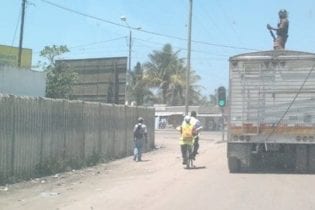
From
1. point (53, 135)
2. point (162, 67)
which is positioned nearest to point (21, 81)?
point (53, 135)

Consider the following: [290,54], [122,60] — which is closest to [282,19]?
[290,54]

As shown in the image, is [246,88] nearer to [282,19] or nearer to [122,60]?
[282,19]

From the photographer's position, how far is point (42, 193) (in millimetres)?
15383

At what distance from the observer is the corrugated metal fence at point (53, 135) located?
16.7 metres

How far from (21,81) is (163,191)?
16342 mm

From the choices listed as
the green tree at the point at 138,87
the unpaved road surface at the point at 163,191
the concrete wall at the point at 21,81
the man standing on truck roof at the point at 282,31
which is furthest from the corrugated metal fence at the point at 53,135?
the green tree at the point at 138,87

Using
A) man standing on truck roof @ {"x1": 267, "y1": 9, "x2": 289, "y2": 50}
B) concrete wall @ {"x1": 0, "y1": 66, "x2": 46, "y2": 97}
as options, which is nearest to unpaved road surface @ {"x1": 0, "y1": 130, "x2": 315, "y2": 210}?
man standing on truck roof @ {"x1": 267, "y1": 9, "x2": 289, "y2": 50}

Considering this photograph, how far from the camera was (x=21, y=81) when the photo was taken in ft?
98.1

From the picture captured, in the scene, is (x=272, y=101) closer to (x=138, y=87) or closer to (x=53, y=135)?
(x=53, y=135)

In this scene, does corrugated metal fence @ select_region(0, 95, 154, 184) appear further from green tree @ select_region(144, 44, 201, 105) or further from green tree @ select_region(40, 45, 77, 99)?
green tree @ select_region(144, 44, 201, 105)

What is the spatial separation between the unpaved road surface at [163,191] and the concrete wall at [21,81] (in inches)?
331

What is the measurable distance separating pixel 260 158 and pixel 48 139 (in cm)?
650

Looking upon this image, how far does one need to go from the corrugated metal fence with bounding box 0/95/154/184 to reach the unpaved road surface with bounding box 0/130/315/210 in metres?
0.55

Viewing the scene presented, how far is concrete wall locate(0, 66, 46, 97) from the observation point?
2828 centimetres
